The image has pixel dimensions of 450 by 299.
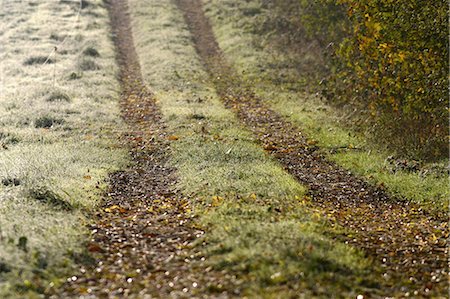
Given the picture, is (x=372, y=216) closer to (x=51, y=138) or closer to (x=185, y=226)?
(x=185, y=226)

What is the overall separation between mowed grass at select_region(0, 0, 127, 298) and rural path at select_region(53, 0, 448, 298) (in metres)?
0.45

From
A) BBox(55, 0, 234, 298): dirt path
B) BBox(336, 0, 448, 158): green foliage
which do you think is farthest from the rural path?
BBox(336, 0, 448, 158): green foliage

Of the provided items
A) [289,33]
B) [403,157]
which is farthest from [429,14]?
[289,33]

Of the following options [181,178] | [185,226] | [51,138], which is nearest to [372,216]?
[185,226]

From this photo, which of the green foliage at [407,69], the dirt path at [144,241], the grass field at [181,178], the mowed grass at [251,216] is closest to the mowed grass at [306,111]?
the grass field at [181,178]

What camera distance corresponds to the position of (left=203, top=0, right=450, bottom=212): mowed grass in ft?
46.2

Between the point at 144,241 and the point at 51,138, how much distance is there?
8876 mm

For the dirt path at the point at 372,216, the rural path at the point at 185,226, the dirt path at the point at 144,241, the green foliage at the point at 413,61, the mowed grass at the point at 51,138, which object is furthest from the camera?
the green foliage at the point at 413,61

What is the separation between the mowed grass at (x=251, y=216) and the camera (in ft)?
27.3

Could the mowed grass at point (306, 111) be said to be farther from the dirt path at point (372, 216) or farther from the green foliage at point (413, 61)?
the green foliage at point (413, 61)

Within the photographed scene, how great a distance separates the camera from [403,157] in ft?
53.1

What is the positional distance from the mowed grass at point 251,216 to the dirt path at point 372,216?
480 mm

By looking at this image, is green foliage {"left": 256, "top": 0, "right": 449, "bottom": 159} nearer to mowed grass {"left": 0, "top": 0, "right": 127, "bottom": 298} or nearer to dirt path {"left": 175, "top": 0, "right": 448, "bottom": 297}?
dirt path {"left": 175, "top": 0, "right": 448, "bottom": 297}

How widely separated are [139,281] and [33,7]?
3721 cm
